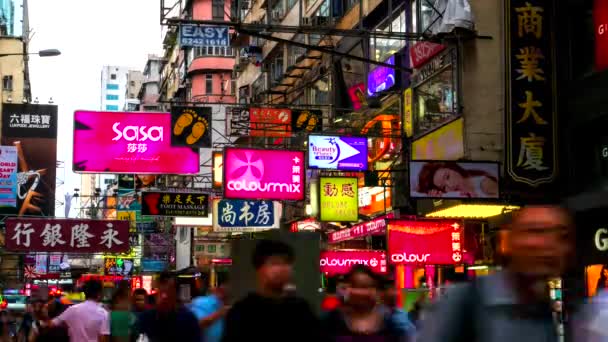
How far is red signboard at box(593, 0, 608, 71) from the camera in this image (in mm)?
18562

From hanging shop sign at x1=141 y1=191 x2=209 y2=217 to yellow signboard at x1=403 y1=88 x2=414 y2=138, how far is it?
33.5ft

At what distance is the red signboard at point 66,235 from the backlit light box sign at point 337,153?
28.9 ft

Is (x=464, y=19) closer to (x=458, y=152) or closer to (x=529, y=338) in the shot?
(x=458, y=152)

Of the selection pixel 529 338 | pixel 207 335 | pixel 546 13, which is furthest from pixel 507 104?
pixel 529 338

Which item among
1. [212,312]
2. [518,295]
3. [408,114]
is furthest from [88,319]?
[408,114]

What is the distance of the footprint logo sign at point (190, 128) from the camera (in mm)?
26703

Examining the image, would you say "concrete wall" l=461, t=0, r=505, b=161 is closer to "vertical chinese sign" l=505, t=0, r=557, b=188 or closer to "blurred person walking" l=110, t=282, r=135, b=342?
"vertical chinese sign" l=505, t=0, r=557, b=188

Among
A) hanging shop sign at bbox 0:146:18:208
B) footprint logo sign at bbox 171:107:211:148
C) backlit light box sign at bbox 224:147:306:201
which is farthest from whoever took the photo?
hanging shop sign at bbox 0:146:18:208

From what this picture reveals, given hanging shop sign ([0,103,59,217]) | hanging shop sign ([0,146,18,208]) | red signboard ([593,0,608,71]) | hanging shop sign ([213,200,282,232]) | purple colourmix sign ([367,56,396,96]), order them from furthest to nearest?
1. hanging shop sign ([0,103,59,217])
2. hanging shop sign ([0,146,18,208])
3. hanging shop sign ([213,200,282,232])
4. purple colourmix sign ([367,56,396,96])
5. red signboard ([593,0,608,71])

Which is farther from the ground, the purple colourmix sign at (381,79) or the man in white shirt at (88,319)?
the purple colourmix sign at (381,79)

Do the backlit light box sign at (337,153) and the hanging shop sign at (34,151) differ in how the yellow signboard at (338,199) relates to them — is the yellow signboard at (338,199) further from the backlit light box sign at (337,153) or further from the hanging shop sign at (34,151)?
the hanging shop sign at (34,151)

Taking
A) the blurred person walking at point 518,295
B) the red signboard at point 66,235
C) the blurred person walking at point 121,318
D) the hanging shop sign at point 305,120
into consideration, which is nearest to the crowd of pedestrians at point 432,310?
the blurred person walking at point 518,295

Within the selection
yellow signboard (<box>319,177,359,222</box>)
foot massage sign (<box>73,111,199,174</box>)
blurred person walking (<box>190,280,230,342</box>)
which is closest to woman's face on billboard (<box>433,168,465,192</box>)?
yellow signboard (<box>319,177,359,222</box>)

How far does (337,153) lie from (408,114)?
6.91 feet
